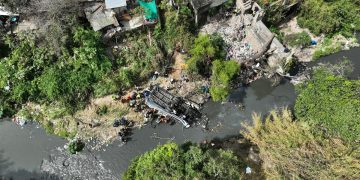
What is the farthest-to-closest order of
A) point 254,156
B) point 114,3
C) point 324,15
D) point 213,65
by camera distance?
point 324,15 < point 114,3 < point 213,65 < point 254,156

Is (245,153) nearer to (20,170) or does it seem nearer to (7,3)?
(20,170)

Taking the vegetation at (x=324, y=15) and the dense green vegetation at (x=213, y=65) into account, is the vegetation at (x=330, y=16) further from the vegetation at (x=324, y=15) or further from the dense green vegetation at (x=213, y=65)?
the dense green vegetation at (x=213, y=65)

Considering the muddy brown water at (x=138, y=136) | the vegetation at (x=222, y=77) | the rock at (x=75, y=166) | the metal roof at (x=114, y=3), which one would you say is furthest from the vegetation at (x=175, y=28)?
the rock at (x=75, y=166)

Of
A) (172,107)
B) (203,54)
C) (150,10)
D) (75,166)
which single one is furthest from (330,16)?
(75,166)

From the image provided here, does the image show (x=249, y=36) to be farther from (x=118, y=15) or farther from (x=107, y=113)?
(x=107, y=113)

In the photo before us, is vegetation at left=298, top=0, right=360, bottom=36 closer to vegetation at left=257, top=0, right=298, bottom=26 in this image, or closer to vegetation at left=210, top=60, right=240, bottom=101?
vegetation at left=257, top=0, right=298, bottom=26

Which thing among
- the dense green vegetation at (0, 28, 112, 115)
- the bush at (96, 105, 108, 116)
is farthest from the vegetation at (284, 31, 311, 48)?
the bush at (96, 105, 108, 116)

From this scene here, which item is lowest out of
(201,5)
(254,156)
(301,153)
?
(254,156)
